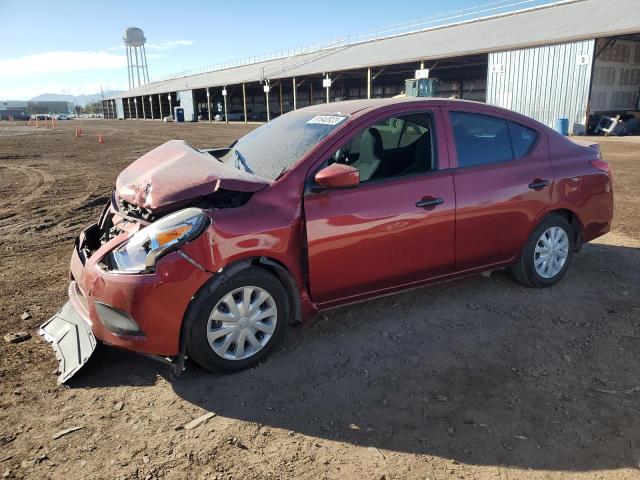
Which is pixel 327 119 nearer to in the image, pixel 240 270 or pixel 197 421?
pixel 240 270

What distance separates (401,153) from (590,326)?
1.99 m

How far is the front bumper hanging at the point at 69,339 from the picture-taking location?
10.3 ft

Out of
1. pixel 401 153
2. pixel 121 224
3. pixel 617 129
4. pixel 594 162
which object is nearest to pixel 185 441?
pixel 121 224

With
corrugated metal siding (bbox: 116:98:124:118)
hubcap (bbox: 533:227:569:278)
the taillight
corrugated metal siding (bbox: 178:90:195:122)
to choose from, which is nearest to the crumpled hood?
hubcap (bbox: 533:227:569:278)


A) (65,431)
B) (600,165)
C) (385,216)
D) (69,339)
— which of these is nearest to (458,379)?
(385,216)

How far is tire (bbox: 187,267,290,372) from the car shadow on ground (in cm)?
13

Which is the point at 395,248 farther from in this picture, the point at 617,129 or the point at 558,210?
the point at 617,129

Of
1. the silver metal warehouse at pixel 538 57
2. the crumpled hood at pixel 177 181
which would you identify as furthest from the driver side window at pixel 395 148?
the silver metal warehouse at pixel 538 57

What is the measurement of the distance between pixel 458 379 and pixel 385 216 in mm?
1196

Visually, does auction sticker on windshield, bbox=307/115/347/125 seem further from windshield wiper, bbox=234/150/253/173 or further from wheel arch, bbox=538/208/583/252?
wheel arch, bbox=538/208/583/252

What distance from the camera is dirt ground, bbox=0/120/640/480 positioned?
2465 mm

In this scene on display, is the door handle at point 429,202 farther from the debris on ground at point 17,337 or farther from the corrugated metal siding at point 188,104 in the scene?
the corrugated metal siding at point 188,104

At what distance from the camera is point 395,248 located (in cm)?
358

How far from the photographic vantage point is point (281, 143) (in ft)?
12.6
